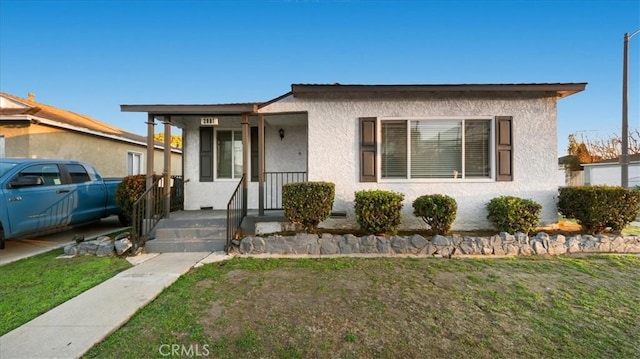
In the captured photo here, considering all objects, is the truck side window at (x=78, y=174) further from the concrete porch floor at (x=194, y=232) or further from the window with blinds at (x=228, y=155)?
the window with blinds at (x=228, y=155)

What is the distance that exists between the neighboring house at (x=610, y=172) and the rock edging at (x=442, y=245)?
19.7 meters

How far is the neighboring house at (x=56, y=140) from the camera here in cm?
996

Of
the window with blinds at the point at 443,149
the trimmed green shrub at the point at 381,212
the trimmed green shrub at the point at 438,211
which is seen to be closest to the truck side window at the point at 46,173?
the trimmed green shrub at the point at 381,212

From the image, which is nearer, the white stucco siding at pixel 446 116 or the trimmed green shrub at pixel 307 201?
the trimmed green shrub at pixel 307 201

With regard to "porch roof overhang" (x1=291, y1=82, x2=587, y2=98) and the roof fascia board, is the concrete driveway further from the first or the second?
"porch roof overhang" (x1=291, y1=82, x2=587, y2=98)

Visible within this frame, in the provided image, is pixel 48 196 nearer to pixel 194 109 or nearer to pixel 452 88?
pixel 194 109

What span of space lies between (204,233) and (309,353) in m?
4.42

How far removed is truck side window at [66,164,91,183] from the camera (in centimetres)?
769

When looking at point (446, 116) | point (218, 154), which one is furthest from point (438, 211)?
point (218, 154)

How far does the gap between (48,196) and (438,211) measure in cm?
854

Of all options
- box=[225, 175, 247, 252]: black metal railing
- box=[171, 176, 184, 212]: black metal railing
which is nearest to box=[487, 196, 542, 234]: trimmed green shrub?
box=[225, 175, 247, 252]: black metal railing

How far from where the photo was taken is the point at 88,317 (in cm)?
327

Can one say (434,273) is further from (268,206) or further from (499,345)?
(268,206)

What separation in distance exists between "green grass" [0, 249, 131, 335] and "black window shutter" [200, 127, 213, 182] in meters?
3.34
